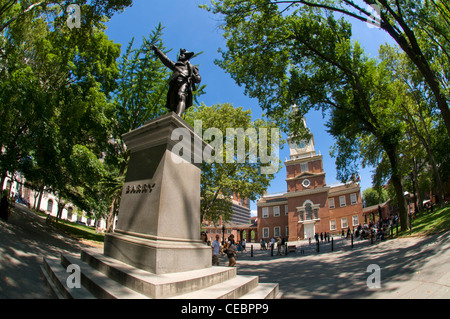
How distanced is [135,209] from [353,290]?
200 inches

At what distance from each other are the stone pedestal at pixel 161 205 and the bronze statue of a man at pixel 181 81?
3.53 ft

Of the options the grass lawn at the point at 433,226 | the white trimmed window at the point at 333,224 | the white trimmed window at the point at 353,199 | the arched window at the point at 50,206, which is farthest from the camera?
the white trimmed window at the point at 353,199

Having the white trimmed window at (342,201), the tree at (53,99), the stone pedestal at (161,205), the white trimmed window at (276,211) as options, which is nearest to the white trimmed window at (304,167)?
the white trimmed window at (342,201)

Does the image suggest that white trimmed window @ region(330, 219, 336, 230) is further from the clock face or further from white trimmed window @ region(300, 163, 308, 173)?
white trimmed window @ region(300, 163, 308, 173)

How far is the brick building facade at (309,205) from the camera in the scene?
4391cm

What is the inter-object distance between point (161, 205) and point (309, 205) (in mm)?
46016

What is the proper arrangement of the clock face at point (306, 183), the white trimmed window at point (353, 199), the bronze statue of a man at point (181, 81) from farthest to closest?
1. the clock face at point (306, 183)
2. the white trimmed window at point (353, 199)
3. the bronze statue of a man at point (181, 81)

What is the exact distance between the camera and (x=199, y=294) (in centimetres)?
318

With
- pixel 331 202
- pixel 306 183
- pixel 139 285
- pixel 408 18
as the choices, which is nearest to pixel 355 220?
pixel 331 202

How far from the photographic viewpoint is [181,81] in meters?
5.66

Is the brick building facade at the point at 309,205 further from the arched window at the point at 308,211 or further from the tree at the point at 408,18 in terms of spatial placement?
the tree at the point at 408,18

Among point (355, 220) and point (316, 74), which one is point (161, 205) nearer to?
point (316, 74)

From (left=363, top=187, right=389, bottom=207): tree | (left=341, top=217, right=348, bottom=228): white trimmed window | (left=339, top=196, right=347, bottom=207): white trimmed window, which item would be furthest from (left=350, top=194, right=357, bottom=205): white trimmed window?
(left=363, top=187, right=389, bottom=207): tree
